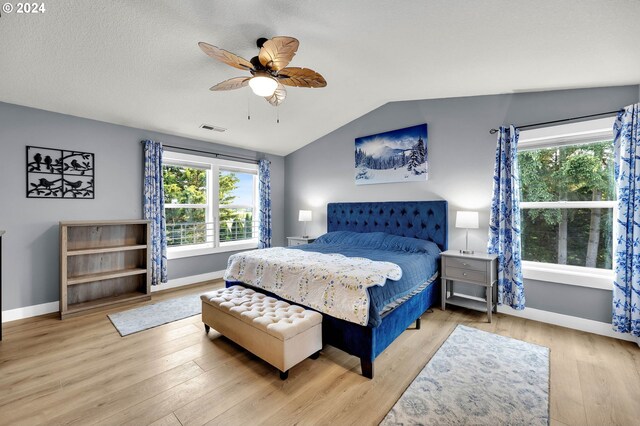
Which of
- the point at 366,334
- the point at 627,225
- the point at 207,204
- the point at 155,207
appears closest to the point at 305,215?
the point at 207,204

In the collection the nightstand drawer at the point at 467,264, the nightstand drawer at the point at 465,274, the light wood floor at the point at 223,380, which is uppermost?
the nightstand drawer at the point at 467,264

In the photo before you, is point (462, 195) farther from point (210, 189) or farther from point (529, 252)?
point (210, 189)

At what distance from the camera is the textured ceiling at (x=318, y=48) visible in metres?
2.04

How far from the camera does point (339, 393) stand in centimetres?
195

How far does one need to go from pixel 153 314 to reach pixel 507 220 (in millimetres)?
4582

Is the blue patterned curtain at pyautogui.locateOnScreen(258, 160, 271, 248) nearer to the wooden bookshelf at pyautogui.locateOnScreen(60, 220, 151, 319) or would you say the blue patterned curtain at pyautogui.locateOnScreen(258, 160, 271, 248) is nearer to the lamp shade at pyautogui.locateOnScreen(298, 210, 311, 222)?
the lamp shade at pyautogui.locateOnScreen(298, 210, 311, 222)

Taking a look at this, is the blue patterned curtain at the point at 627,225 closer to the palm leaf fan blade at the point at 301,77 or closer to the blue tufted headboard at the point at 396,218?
the blue tufted headboard at the point at 396,218

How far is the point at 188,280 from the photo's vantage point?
4.67 m

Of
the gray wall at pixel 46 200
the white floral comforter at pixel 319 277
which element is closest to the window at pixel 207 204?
the gray wall at pixel 46 200

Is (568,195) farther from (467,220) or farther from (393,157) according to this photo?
(393,157)

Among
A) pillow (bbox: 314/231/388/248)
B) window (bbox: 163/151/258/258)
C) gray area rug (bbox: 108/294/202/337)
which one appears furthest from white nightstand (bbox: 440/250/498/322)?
window (bbox: 163/151/258/258)

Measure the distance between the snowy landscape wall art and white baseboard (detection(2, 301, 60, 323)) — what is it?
4729 mm

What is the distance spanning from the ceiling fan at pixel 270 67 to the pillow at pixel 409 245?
232 cm

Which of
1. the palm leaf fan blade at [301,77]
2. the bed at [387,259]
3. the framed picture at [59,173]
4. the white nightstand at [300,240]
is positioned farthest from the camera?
the white nightstand at [300,240]
